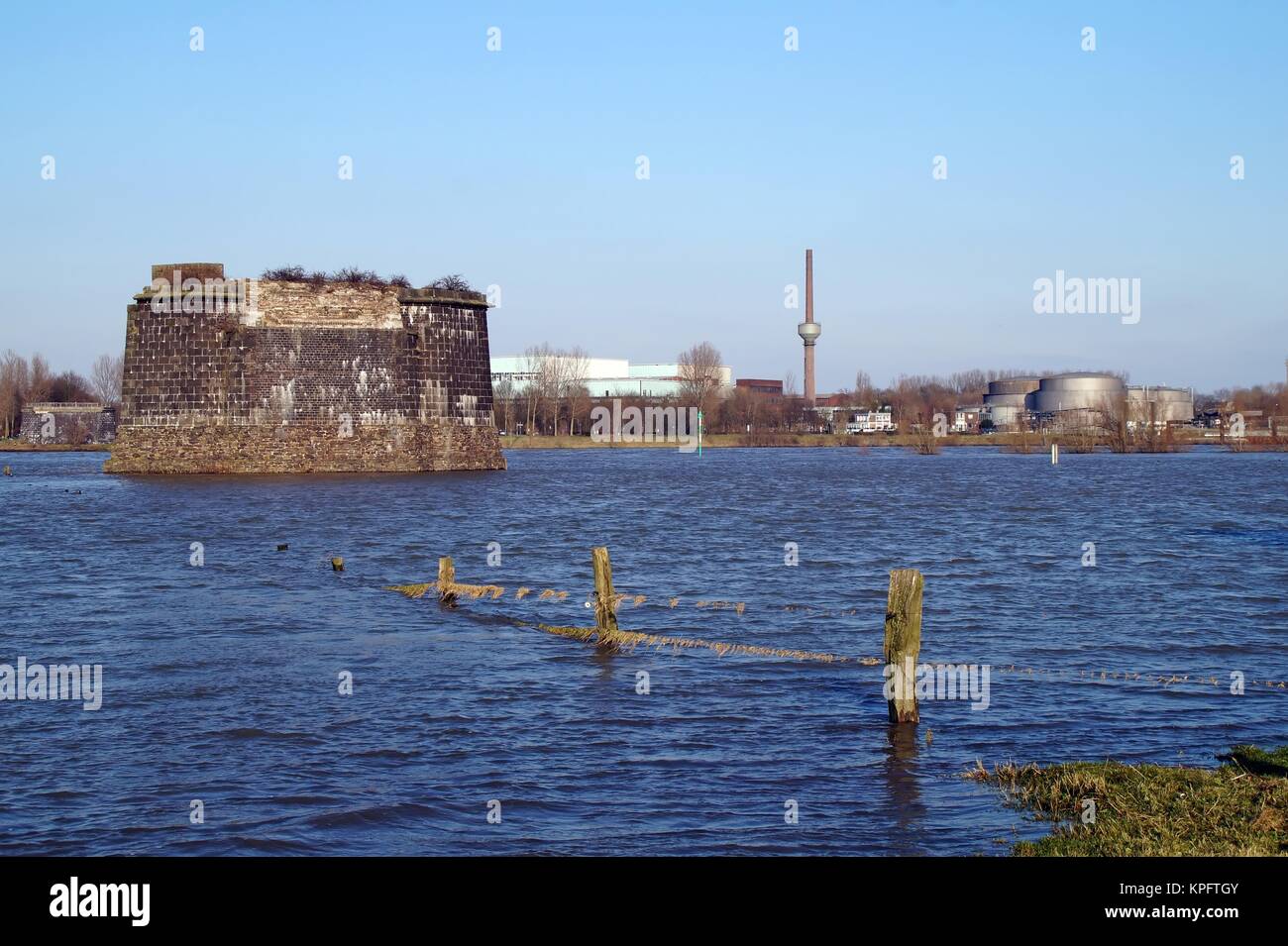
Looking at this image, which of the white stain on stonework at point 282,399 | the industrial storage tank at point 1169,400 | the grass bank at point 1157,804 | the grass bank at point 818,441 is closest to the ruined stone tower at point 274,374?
the white stain on stonework at point 282,399

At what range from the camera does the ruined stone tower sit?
49781mm

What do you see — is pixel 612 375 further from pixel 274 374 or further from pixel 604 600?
pixel 604 600

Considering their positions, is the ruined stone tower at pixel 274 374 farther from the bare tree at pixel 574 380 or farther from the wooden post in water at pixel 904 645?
the bare tree at pixel 574 380

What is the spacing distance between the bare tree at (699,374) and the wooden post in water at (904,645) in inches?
5184

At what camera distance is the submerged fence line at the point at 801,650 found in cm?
1179

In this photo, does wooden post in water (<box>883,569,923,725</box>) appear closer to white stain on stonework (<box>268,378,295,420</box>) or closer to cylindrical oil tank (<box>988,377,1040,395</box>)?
white stain on stonework (<box>268,378,295,420</box>)

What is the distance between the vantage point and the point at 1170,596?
2080 centimetres

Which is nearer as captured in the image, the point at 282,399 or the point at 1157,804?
the point at 1157,804

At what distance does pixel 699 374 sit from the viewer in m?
149

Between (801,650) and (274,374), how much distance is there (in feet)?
123

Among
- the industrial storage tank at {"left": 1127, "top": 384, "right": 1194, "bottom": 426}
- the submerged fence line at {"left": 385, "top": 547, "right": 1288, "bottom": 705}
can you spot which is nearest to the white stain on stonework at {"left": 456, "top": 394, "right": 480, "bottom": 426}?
the submerged fence line at {"left": 385, "top": 547, "right": 1288, "bottom": 705}

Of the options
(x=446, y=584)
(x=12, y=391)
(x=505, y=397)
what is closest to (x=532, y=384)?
(x=505, y=397)
